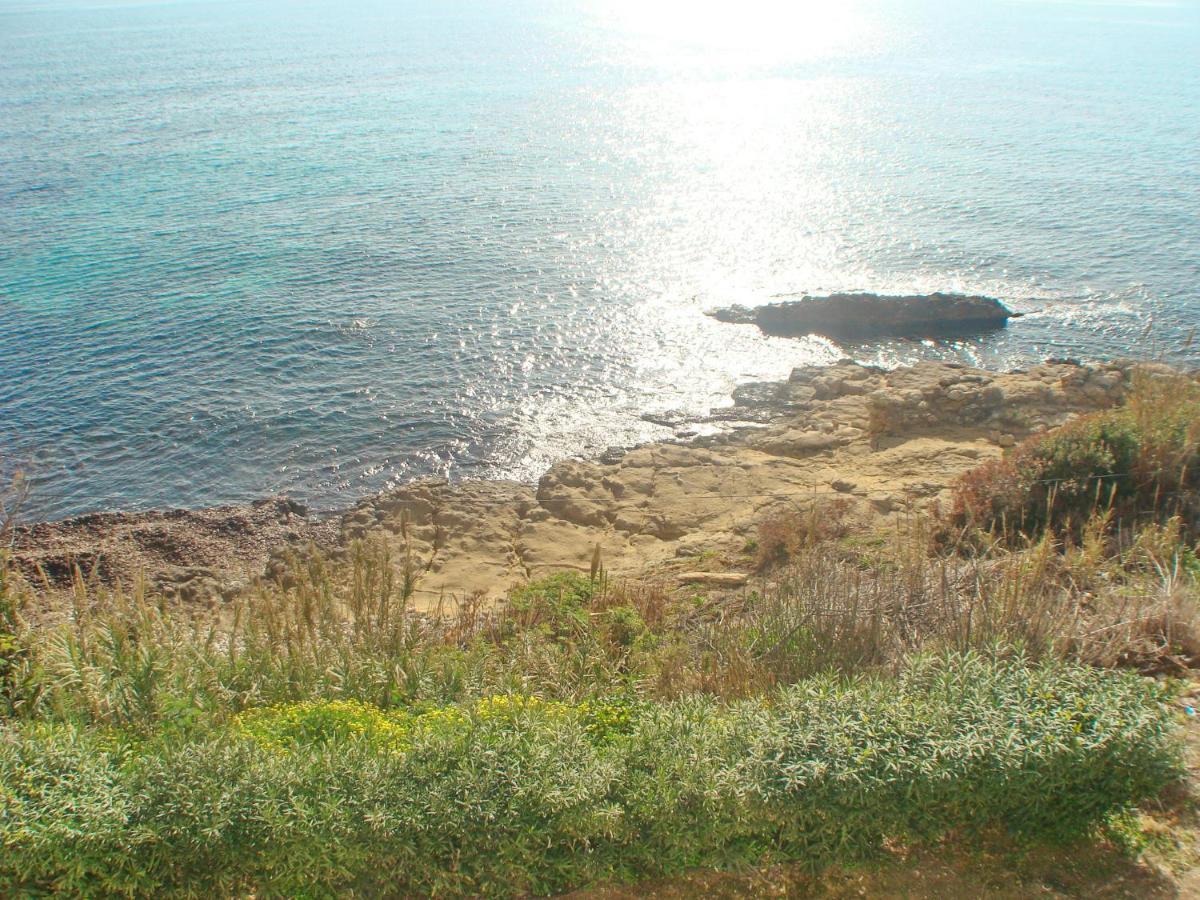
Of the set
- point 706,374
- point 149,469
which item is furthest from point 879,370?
point 149,469

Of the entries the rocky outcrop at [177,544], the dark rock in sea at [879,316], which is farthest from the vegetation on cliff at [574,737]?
the dark rock in sea at [879,316]

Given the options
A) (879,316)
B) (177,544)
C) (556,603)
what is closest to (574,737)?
(556,603)

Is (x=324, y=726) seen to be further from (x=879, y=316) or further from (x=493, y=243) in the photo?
(x=493, y=243)

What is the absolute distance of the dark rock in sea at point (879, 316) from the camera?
21.9 metres

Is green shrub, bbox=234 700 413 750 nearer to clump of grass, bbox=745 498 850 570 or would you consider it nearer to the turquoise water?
clump of grass, bbox=745 498 850 570

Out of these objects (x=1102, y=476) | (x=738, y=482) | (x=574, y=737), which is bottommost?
(x=738, y=482)

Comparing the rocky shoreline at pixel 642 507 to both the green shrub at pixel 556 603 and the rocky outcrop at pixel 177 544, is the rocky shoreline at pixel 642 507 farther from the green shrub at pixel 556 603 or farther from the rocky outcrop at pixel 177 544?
the green shrub at pixel 556 603

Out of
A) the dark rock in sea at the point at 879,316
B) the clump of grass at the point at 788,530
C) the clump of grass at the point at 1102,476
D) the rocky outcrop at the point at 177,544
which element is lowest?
the rocky outcrop at the point at 177,544

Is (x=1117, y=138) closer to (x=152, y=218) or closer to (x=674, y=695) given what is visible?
(x=152, y=218)

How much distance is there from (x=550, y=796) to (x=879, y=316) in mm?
19339

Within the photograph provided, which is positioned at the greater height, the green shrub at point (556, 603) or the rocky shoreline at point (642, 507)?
the green shrub at point (556, 603)

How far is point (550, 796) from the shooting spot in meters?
4.75

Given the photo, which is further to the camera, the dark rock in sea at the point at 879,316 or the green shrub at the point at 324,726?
the dark rock in sea at the point at 879,316

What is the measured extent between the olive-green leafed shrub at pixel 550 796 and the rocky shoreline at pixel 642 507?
20.9 ft
